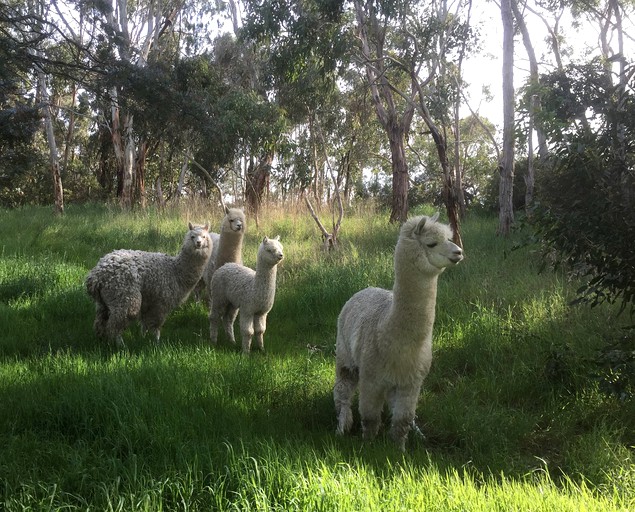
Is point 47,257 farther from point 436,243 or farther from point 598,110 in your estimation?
point 598,110

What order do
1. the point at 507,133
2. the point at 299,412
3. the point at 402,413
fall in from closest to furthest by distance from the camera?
the point at 402,413
the point at 299,412
the point at 507,133

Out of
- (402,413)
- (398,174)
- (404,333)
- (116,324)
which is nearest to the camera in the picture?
(404,333)

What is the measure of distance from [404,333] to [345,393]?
0.94 m

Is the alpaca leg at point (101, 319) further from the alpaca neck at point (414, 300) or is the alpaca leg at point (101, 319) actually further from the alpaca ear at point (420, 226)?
the alpaca ear at point (420, 226)

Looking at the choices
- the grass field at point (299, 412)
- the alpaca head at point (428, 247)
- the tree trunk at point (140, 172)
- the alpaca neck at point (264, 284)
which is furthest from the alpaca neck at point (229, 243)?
the tree trunk at point (140, 172)

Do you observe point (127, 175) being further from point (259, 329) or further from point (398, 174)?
point (259, 329)

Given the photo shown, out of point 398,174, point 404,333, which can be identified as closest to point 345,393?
point 404,333

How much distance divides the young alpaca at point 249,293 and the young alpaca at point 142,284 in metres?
0.38

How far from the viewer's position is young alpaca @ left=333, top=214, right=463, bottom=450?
3.61 m

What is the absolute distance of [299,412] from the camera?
14.9 ft

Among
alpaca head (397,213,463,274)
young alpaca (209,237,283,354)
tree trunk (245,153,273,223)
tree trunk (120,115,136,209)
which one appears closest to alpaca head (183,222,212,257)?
young alpaca (209,237,283,354)

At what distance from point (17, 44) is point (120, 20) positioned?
15912mm

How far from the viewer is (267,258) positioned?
19.9ft

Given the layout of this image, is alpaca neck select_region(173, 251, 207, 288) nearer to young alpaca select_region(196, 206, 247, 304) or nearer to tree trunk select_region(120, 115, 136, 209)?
young alpaca select_region(196, 206, 247, 304)
